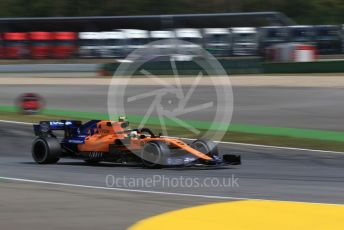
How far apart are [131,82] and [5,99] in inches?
285

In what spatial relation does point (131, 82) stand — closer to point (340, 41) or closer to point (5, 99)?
point (5, 99)

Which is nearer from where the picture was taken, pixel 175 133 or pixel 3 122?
pixel 175 133

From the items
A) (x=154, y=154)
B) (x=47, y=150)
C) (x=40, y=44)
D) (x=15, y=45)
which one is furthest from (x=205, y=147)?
(x=15, y=45)

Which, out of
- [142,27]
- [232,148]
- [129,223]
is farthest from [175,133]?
[142,27]

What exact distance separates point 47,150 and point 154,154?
2.22 metres

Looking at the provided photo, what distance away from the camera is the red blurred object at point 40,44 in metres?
46.6

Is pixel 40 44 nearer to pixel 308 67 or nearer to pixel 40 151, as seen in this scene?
pixel 308 67

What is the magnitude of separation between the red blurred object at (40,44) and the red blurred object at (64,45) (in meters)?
0.46

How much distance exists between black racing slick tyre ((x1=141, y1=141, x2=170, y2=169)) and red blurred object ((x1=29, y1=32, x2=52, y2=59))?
3688cm

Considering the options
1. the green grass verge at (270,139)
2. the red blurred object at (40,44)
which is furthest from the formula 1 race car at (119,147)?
the red blurred object at (40,44)

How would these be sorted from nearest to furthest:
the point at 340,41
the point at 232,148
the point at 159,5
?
the point at 232,148
the point at 340,41
the point at 159,5

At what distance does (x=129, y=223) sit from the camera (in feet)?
20.2

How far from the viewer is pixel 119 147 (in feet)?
36.3

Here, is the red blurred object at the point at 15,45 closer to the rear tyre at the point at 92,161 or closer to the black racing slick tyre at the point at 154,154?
the rear tyre at the point at 92,161
